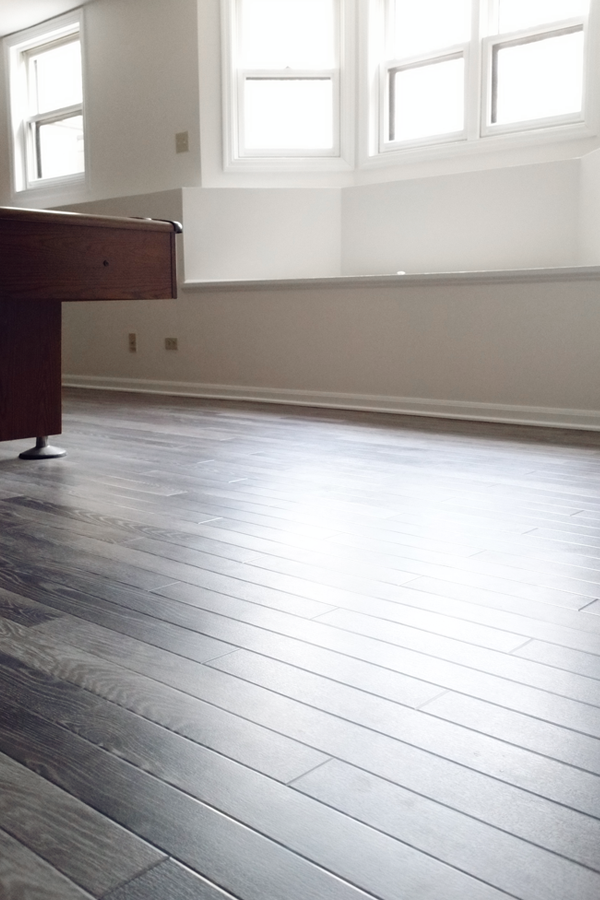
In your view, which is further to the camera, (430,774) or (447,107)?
(447,107)

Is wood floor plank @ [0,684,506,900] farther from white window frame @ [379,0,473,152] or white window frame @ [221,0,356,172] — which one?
white window frame @ [221,0,356,172]

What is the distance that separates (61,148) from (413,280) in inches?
Result: 128

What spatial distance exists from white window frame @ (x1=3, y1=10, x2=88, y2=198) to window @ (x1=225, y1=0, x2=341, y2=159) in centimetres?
149

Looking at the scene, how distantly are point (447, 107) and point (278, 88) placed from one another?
→ 40.6 inches

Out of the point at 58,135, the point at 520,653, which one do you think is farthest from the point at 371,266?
the point at 520,653

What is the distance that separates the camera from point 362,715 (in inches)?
43.6

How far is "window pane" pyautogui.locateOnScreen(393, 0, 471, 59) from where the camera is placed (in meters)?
4.50

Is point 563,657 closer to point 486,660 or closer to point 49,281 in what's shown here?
point 486,660

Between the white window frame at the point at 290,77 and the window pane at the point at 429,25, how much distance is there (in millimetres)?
279

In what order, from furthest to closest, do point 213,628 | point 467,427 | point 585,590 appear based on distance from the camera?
point 467,427 → point 585,590 → point 213,628

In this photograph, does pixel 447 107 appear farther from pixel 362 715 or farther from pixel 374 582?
pixel 362 715

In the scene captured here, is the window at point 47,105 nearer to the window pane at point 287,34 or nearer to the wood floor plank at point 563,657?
the window pane at point 287,34

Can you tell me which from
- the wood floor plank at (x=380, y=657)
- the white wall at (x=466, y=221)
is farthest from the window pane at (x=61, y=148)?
the wood floor plank at (x=380, y=657)

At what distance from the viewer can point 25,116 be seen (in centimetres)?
623
